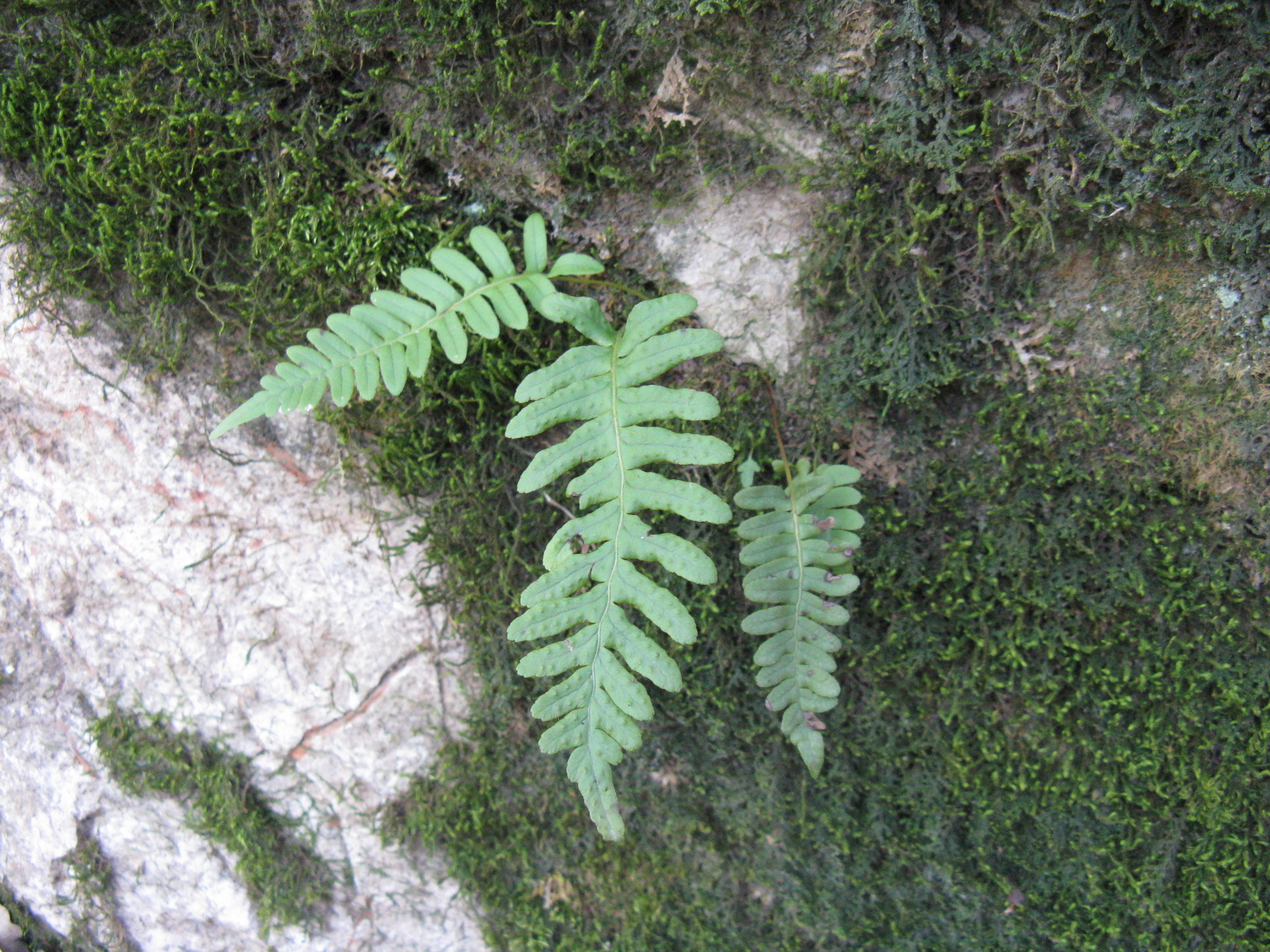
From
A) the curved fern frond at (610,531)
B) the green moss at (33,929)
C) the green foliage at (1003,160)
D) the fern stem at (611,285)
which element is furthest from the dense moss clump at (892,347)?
the green moss at (33,929)

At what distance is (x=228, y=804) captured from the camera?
8.73ft

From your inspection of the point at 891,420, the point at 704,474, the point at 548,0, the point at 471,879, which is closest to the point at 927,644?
the point at 891,420

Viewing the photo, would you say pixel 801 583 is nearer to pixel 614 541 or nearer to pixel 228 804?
pixel 614 541

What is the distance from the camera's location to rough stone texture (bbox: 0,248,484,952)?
237cm

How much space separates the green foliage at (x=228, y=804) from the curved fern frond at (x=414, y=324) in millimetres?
1560

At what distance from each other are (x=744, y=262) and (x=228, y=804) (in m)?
2.62

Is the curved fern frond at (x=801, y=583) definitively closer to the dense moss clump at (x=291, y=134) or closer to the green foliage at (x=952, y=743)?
the green foliage at (x=952, y=743)

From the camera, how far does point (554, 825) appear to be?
2.60m

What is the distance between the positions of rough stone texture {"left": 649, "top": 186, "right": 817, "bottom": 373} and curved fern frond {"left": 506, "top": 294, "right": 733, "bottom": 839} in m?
0.36

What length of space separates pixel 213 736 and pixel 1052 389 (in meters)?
2.98

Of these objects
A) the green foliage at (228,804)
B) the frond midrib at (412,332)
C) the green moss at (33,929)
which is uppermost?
the frond midrib at (412,332)

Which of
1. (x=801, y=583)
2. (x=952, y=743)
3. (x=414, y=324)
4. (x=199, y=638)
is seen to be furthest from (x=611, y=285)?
(x=199, y=638)

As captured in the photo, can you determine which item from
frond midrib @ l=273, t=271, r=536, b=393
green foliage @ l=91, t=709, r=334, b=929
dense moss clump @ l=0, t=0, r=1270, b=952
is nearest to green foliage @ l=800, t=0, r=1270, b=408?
dense moss clump @ l=0, t=0, r=1270, b=952

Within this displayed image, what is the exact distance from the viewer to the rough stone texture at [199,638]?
2.37 m
